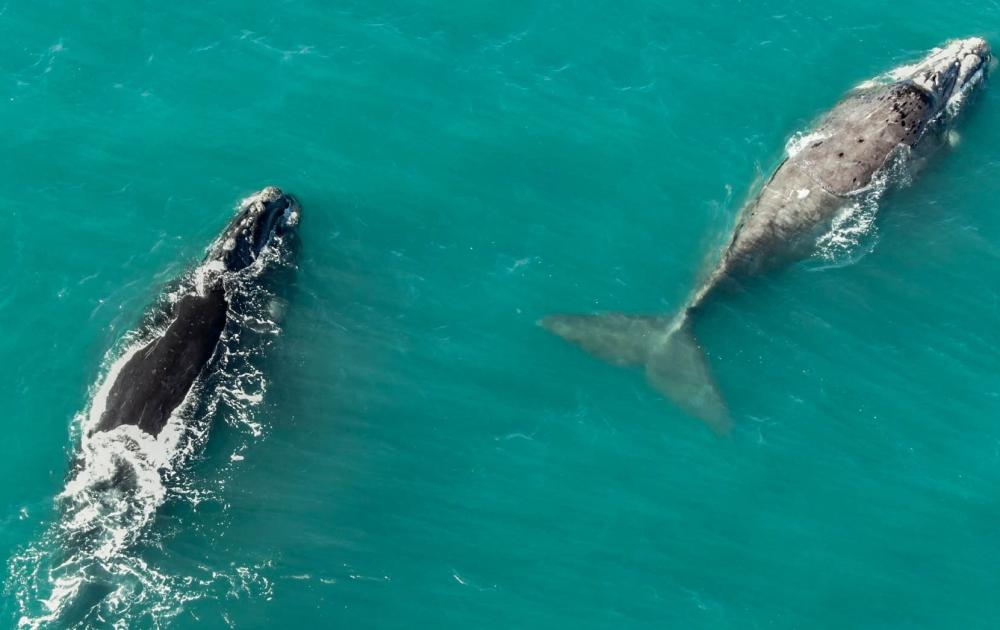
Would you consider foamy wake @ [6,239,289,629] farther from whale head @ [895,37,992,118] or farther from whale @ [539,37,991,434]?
whale head @ [895,37,992,118]

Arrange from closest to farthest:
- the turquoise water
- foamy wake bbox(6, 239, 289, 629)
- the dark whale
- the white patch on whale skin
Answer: foamy wake bbox(6, 239, 289, 629) < the turquoise water < the dark whale < the white patch on whale skin

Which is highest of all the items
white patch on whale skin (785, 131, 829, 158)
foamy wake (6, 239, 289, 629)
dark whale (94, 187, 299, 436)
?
white patch on whale skin (785, 131, 829, 158)

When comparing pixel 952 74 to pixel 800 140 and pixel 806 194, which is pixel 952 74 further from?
pixel 806 194

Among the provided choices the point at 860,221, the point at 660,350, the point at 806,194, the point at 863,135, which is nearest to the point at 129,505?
the point at 660,350

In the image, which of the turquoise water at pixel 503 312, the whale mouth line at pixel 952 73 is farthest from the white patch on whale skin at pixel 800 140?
the whale mouth line at pixel 952 73

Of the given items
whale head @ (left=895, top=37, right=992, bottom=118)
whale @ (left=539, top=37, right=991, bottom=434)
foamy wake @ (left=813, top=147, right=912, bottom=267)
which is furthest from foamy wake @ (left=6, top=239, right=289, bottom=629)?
whale head @ (left=895, top=37, right=992, bottom=118)

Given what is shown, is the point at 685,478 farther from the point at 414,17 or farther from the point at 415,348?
the point at 414,17

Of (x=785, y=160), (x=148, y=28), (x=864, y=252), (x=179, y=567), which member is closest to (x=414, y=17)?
(x=148, y=28)
